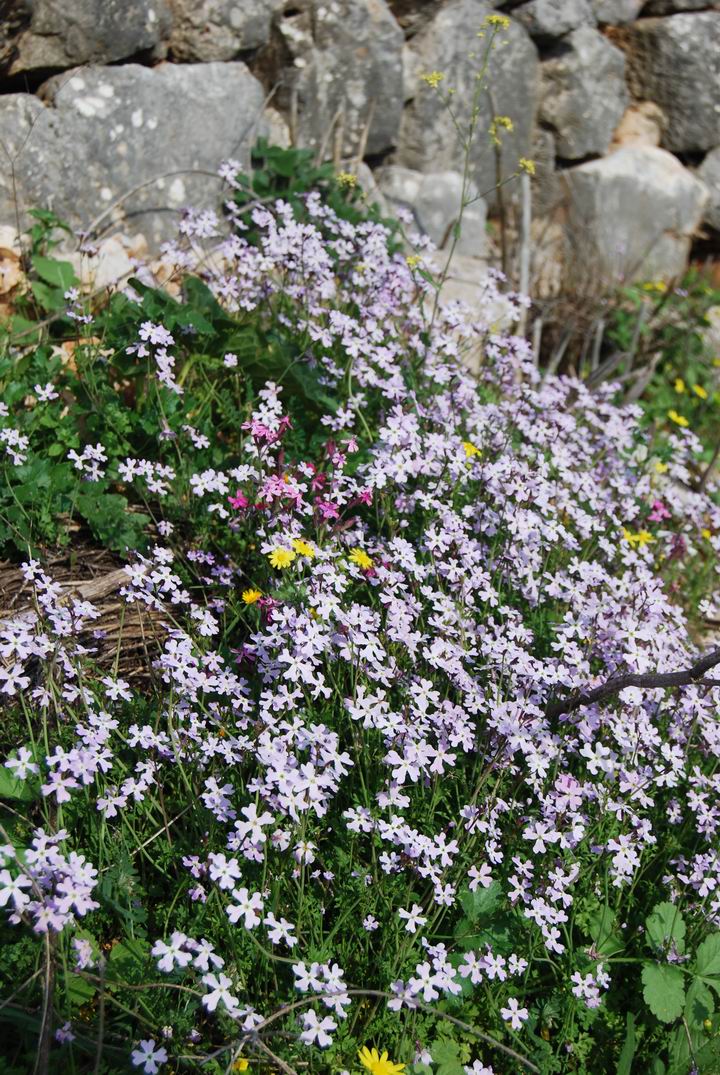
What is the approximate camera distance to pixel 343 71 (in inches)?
228

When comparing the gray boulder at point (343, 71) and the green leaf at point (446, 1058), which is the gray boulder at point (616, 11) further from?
the green leaf at point (446, 1058)

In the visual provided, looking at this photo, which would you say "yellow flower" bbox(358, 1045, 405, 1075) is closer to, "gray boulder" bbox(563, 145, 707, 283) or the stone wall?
the stone wall

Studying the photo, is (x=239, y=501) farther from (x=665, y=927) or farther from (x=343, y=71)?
(x=343, y=71)

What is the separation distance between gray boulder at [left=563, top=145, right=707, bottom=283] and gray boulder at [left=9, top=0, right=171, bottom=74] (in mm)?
3587

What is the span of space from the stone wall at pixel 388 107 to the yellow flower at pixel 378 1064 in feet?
11.2

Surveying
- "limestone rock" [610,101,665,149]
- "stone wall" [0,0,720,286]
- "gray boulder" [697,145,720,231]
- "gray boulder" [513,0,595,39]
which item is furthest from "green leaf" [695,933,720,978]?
"gray boulder" [697,145,720,231]

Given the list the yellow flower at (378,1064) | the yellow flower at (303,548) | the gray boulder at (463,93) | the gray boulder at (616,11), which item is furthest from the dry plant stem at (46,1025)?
the gray boulder at (616,11)

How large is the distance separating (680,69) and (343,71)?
3244 mm

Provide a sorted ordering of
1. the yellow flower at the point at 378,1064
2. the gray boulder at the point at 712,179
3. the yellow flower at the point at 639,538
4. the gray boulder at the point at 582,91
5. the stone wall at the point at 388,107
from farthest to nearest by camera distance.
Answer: the gray boulder at the point at 712,179, the gray boulder at the point at 582,91, the stone wall at the point at 388,107, the yellow flower at the point at 639,538, the yellow flower at the point at 378,1064

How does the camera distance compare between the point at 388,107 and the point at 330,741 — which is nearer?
the point at 330,741

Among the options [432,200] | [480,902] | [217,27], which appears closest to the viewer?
[480,902]

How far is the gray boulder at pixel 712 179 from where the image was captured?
26.7 ft

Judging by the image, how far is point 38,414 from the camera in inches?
138

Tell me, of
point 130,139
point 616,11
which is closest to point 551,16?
point 616,11
